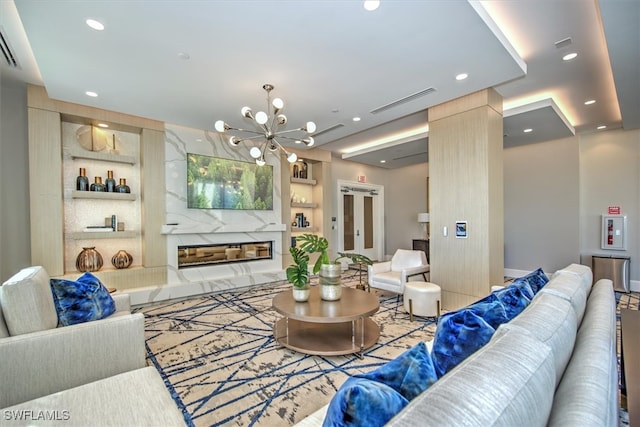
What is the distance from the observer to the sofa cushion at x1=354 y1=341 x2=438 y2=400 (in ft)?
2.74

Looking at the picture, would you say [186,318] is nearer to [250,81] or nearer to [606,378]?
[250,81]

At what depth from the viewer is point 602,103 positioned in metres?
4.29

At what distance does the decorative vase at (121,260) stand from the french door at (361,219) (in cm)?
482

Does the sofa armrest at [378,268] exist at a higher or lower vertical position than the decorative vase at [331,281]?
lower

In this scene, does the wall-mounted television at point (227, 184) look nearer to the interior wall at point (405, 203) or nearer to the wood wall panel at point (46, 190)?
the wood wall panel at point (46, 190)

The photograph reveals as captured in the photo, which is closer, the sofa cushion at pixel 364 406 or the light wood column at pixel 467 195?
the sofa cushion at pixel 364 406

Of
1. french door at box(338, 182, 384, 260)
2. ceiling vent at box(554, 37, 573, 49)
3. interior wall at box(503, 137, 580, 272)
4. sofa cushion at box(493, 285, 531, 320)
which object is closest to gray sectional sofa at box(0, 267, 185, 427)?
sofa cushion at box(493, 285, 531, 320)

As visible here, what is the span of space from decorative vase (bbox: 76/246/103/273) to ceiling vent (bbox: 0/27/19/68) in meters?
2.47

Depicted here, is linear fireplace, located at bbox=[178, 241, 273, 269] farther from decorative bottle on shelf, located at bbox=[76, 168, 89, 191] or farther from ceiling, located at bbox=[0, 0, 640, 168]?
ceiling, located at bbox=[0, 0, 640, 168]

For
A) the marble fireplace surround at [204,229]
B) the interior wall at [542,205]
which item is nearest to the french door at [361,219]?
the marble fireplace surround at [204,229]

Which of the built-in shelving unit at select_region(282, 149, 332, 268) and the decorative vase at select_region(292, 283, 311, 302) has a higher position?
the built-in shelving unit at select_region(282, 149, 332, 268)

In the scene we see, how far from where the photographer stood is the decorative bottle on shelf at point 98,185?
4.30m

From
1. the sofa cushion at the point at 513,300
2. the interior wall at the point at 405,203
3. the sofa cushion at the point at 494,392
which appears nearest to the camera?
the sofa cushion at the point at 494,392

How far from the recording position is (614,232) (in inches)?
204
